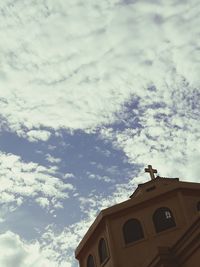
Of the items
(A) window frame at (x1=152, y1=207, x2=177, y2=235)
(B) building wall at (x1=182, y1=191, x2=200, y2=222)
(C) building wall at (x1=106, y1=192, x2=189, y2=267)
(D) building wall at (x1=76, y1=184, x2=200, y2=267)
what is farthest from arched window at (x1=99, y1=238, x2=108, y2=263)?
(B) building wall at (x1=182, y1=191, x2=200, y2=222)

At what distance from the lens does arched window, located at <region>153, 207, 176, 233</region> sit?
19.9 meters

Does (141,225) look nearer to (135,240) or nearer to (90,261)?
(135,240)

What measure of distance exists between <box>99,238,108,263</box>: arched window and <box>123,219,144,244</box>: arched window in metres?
1.36

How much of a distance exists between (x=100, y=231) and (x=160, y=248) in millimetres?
6061

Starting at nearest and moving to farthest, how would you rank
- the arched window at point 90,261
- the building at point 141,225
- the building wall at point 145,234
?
the building wall at point 145,234 → the building at point 141,225 → the arched window at point 90,261

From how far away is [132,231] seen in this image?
66.7 feet

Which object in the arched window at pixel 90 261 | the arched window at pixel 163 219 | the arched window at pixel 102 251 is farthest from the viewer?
the arched window at pixel 90 261

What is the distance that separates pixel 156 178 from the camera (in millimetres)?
23719

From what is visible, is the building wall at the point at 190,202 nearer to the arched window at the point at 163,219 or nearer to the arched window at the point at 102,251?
the arched window at the point at 163,219

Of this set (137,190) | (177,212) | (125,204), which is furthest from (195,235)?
(137,190)

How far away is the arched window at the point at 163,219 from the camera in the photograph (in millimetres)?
19922

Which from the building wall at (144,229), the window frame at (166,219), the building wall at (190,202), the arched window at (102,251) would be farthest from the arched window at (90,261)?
A: the building wall at (190,202)

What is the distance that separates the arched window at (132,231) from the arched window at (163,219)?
85cm

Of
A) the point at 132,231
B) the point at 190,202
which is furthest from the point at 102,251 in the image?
the point at 190,202
